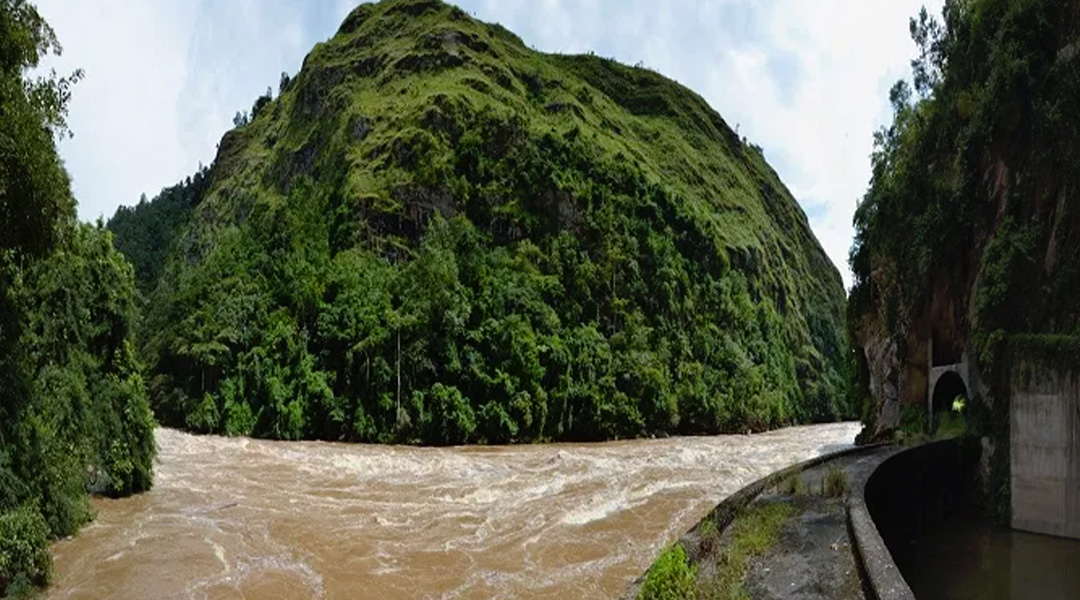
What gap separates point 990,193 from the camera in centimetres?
1803

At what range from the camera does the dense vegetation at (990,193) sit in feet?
48.1

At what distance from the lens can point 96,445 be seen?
53.2 feet

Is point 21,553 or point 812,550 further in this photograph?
point 21,553

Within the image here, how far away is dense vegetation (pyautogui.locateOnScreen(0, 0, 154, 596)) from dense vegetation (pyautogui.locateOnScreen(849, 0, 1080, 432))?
16.2 metres

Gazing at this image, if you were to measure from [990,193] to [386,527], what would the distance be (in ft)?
53.3

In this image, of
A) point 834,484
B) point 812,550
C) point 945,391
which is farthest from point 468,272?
point 812,550

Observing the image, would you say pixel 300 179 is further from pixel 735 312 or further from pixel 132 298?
pixel 132 298

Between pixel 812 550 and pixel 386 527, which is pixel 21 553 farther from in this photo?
pixel 812 550

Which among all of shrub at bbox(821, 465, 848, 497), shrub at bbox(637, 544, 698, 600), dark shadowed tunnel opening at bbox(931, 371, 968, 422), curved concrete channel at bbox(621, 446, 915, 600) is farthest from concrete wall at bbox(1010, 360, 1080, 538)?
shrub at bbox(637, 544, 698, 600)

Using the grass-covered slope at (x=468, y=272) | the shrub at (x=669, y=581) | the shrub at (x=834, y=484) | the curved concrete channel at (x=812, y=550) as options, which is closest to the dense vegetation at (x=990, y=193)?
the shrub at (x=834, y=484)

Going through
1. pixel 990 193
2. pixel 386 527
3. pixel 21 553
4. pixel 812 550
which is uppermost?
pixel 990 193

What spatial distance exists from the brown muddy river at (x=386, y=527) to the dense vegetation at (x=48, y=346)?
3.06ft

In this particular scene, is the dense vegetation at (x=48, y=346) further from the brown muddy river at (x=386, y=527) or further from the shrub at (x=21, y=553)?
the brown muddy river at (x=386, y=527)

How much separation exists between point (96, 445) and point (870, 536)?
51.2 ft
